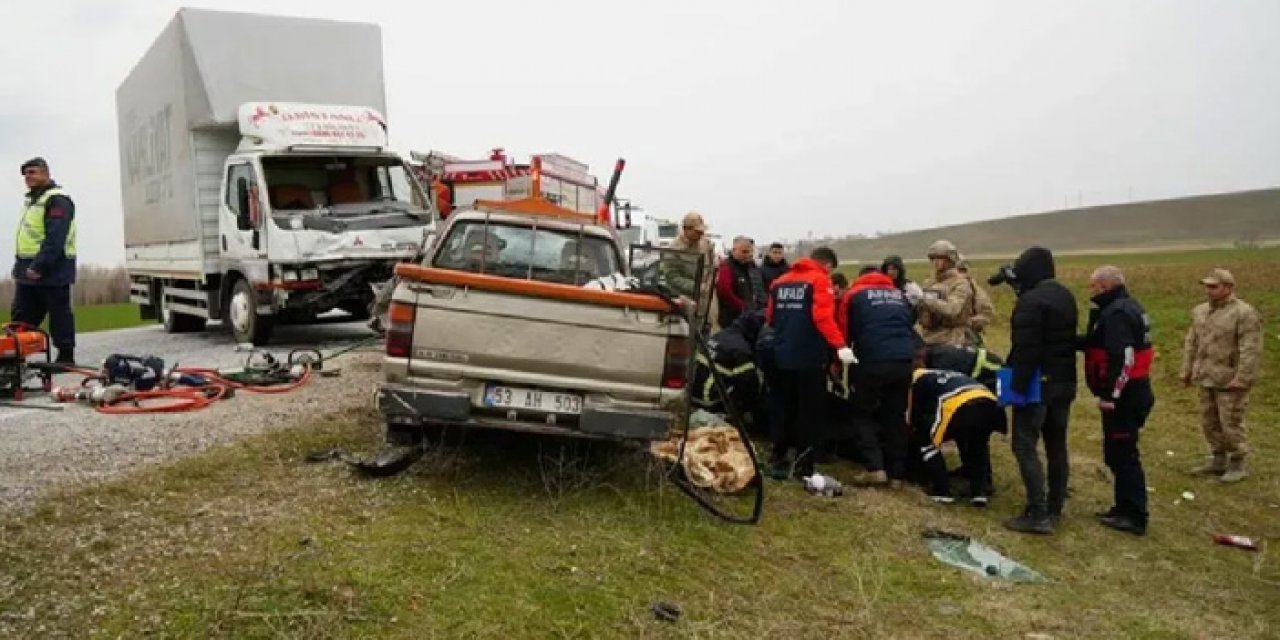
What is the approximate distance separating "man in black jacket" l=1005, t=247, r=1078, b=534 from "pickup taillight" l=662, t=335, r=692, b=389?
7.71ft

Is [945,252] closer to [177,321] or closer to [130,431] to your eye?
[130,431]

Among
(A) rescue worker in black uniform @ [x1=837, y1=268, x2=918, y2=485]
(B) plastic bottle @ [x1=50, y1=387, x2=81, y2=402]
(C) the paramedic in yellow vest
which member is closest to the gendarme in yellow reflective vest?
(C) the paramedic in yellow vest

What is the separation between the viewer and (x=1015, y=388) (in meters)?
6.03

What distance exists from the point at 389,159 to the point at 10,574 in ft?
26.9

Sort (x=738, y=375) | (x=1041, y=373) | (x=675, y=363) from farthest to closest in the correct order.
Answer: (x=738, y=375)
(x=1041, y=373)
(x=675, y=363)

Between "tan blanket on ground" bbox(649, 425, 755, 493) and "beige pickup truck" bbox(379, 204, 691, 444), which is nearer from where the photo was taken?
"beige pickup truck" bbox(379, 204, 691, 444)

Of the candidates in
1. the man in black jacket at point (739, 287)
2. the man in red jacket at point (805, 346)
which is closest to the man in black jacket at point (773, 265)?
the man in black jacket at point (739, 287)

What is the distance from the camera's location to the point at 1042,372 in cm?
600

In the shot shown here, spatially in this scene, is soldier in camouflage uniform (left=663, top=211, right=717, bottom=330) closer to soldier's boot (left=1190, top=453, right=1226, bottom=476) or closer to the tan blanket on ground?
the tan blanket on ground

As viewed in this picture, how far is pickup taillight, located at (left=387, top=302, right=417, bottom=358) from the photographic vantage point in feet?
16.9

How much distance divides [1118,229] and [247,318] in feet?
397

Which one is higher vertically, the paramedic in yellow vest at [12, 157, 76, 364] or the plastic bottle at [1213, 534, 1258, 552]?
the paramedic in yellow vest at [12, 157, 76, 364]

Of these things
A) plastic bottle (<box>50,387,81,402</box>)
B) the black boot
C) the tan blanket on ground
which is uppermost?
plastic bottle (<box>50,387,81,402</box>)

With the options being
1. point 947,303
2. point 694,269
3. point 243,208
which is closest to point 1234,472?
→ point 947,303
